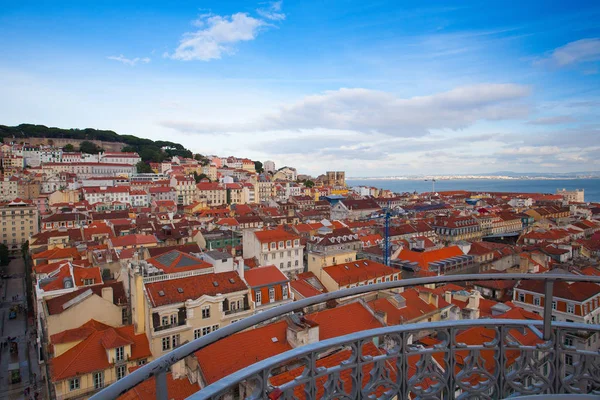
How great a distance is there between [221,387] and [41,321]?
20.5 meters

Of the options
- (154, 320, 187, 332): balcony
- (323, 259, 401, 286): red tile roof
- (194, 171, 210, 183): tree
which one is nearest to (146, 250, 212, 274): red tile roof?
(154, 320, 187, 332): balcony

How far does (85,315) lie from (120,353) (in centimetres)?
377

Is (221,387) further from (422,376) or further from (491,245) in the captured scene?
(491,245)

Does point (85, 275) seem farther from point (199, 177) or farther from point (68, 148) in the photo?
point (68, 148)

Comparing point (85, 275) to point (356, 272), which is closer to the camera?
point (85, 275)

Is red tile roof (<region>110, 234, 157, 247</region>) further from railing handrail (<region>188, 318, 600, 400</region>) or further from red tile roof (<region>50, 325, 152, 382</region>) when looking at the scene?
railing handrail (<region>188, 318, 600, 400</region>)

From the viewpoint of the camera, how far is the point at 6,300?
29.0 metres

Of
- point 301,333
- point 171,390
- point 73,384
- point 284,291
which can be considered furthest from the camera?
point 284,291

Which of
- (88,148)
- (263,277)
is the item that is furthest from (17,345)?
(88,148)

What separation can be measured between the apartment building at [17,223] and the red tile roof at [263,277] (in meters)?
40.2

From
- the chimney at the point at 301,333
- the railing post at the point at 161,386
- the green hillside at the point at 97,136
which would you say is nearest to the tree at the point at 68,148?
the green hillside at the point at 97,136

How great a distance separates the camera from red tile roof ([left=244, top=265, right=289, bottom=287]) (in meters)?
17.1

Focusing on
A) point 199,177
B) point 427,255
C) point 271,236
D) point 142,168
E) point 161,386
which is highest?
point 142,168

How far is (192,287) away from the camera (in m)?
14.6
